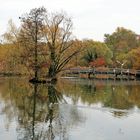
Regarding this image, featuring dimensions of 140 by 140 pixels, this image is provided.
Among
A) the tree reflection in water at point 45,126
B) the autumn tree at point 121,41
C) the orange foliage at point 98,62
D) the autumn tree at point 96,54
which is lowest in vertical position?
the tree reflection in water at point 45,126

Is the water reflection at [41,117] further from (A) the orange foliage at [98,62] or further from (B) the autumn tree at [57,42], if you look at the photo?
(A) the orange foliage at [98,62]

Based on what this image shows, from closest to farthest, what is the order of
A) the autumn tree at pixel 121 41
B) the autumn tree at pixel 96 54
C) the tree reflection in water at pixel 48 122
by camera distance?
the tree reflection in water at pixel 48 122 → the autumn tree at pixel 96 54 → the autumn tree at pixel 121 41

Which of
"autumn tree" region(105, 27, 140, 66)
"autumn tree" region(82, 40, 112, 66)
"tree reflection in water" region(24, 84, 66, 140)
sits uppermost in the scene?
"autumn tree" region(105, 27, 140, 66)

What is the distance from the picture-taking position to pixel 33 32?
52.4 m

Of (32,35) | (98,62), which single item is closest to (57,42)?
(32,35)

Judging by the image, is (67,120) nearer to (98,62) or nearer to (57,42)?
(57,42)

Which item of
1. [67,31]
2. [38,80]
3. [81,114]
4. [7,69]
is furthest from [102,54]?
[81,114]

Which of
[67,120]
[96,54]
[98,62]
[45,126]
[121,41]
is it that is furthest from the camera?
[121,41]

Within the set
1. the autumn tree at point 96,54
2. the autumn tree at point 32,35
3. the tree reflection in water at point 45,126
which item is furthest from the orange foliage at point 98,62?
the tree reflection in water at point 45,126

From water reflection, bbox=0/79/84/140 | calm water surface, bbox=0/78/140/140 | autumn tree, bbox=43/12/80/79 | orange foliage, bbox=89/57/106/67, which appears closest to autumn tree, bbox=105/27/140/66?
orange foliage, bbox=89/57/106/67

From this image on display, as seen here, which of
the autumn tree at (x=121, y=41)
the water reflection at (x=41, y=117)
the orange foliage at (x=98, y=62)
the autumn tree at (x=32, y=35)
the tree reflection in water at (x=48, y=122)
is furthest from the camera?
the autumn tree at (x=121, y=41)

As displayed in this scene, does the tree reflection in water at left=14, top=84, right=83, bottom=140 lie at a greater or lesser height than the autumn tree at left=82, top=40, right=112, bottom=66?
lesser

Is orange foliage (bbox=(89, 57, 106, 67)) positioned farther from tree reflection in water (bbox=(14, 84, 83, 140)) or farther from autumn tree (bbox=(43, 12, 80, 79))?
tree reflection in water (bbox=(14, 84, 83, 140))

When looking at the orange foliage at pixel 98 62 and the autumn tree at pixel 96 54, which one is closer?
the orange foliage at pixel 98 62
